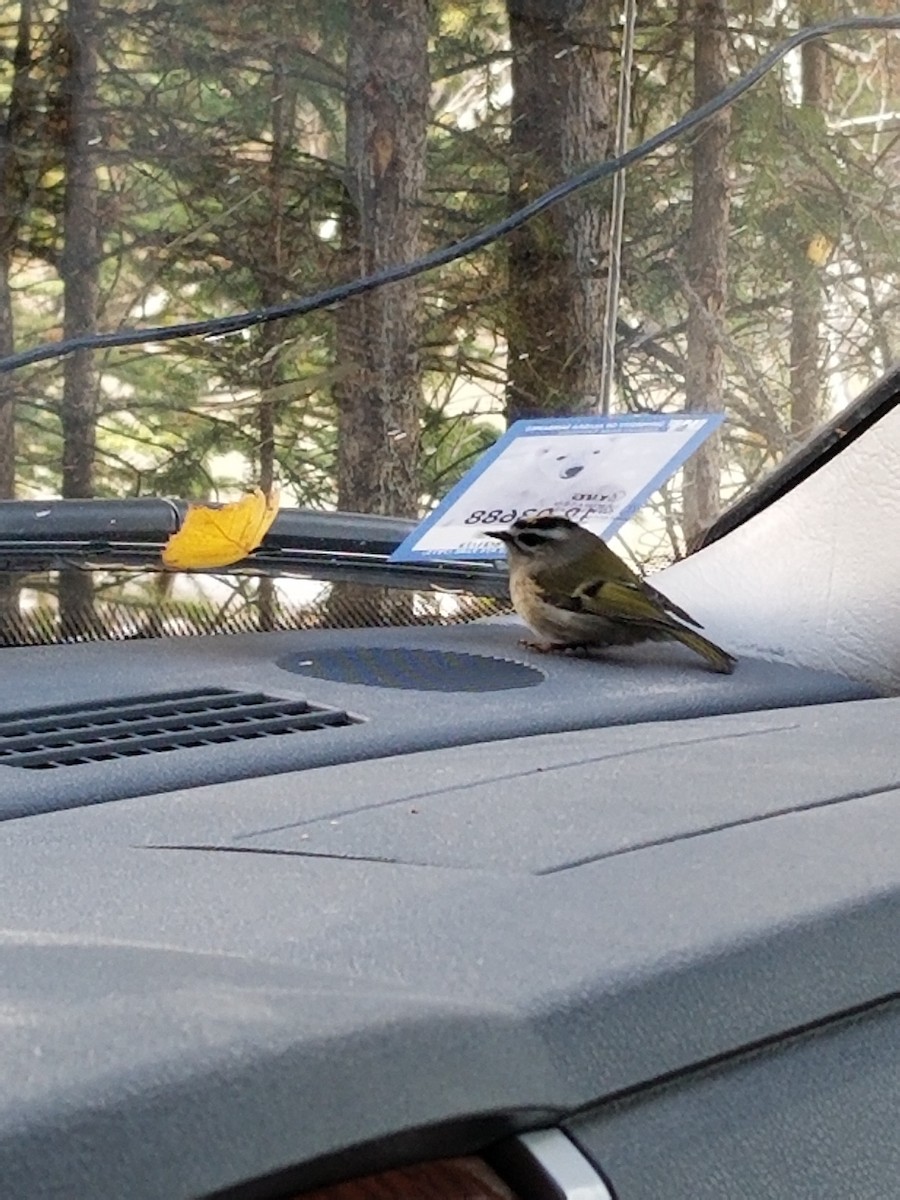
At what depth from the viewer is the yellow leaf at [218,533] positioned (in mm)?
3145

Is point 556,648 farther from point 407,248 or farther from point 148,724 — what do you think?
point 148,724

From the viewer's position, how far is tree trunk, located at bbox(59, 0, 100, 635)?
2859 millimetres

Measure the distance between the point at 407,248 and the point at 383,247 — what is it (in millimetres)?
42

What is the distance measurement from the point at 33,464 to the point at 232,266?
1.48 ft

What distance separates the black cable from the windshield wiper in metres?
0.25

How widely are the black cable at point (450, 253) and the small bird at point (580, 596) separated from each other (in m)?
0.50

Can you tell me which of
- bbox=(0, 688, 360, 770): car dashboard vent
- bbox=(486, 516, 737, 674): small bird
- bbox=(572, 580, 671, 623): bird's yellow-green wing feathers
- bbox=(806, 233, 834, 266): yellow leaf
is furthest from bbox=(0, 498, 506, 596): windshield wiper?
bbox=(806, 233, 834, 266): yellow leaf

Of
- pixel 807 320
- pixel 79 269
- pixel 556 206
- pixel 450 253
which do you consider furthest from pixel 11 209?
pixel 807 320

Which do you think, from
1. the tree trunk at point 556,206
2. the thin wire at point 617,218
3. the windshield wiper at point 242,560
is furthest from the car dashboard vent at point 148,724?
the thin wire at point 617,218

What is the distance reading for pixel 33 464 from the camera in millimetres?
2988

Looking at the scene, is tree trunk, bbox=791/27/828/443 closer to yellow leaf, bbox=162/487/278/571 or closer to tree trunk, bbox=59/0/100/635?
yellow leaf, bbox=162/487/278/571

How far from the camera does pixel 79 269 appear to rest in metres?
2.96

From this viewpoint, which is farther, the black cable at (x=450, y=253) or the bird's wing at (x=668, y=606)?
the bird's wing at (x=668, y=606)

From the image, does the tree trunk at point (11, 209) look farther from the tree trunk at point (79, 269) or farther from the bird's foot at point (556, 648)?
the bird's foot at point (556, 648)
